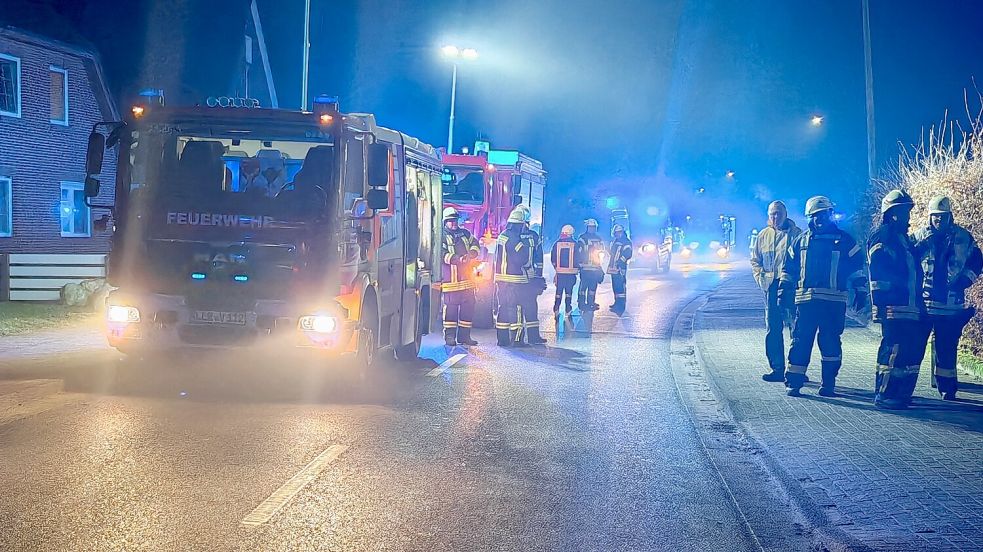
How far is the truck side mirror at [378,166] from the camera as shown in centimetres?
898

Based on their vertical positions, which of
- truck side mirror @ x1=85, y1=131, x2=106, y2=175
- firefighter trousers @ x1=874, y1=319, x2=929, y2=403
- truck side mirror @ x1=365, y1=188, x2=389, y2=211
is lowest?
firefighter trousers @ x1=874, y1=319, x2=929, y2=403

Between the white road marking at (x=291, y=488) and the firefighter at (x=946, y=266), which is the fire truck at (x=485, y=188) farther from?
the white road marking at (x=291, y=488)

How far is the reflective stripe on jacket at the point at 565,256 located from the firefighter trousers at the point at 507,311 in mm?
4180

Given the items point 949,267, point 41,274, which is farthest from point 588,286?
point 41,274

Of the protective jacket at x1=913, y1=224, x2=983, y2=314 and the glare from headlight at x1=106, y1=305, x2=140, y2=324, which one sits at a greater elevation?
the protective jacket at x1=913, y1=224, x2=983, y2=314

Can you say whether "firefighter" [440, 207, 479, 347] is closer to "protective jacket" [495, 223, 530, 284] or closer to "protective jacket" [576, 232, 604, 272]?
"protective jacket" [495, 223, 530, 284]

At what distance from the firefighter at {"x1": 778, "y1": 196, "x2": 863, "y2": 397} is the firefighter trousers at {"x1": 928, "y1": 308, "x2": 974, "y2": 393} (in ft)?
2.85

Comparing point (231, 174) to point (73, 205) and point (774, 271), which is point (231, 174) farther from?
point (73, 205)

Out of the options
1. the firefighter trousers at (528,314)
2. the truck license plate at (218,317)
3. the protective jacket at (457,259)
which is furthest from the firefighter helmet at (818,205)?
the truck license plate at (218,317)

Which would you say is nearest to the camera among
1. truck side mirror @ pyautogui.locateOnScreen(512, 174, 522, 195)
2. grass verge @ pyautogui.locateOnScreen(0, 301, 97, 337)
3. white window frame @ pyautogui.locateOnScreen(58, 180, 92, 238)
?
grass verge @ pyautogui.locateOnScreen(0, 301, 97, 337)

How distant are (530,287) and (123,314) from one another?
20.1 ft

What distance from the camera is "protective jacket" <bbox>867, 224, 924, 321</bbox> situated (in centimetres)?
859

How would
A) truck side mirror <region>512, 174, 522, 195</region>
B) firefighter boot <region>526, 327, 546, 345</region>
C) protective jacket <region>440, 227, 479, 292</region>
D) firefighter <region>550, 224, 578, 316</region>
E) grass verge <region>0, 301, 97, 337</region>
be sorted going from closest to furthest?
protective jacket <region>440, 227, 479, 292</region> → firefighter boot <region>526, 327, 546, 345</region> → grass verge <region>0, 301, 97, 337</region> → firefighter <region>550, 224, 578, 316</region> → truck side mirror <region>512, 174, 522, 195</region>

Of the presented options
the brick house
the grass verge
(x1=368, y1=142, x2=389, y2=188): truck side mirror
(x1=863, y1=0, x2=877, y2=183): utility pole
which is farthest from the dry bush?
the brick house
